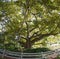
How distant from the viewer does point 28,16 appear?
15.7 metres

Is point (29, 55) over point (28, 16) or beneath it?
beneath

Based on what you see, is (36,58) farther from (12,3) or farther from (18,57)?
(12,3)

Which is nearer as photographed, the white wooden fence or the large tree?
the white wooden fence

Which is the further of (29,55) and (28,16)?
(28,16)

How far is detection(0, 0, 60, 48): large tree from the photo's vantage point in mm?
14523

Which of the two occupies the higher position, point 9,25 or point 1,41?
point 9,25

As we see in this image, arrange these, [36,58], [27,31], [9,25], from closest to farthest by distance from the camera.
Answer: [36,58], [9,25], [27,31]

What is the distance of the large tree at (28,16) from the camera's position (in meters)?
14.5

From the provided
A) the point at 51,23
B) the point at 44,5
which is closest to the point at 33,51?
the point at 51,23

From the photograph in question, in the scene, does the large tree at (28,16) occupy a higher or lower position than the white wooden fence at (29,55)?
higher

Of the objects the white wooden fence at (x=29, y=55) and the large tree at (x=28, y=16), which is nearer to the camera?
the white wooden fence at (x=29, y=55)

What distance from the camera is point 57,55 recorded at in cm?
1448

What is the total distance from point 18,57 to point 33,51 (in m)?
1.33

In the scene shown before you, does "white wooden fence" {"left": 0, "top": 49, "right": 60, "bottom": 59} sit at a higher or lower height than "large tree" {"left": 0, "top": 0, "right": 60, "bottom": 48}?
lower
